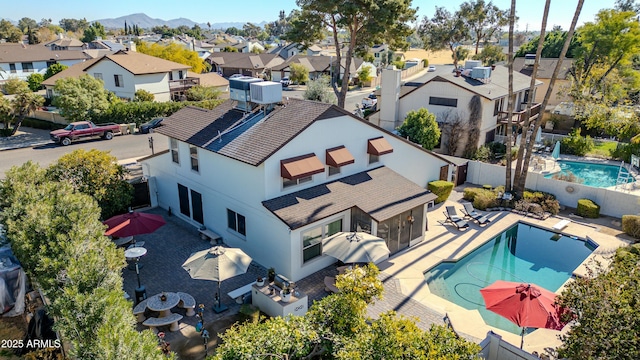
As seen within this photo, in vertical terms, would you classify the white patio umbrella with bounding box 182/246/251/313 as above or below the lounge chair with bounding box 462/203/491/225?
above

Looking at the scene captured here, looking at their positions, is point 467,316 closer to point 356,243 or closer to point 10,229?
point 356,243

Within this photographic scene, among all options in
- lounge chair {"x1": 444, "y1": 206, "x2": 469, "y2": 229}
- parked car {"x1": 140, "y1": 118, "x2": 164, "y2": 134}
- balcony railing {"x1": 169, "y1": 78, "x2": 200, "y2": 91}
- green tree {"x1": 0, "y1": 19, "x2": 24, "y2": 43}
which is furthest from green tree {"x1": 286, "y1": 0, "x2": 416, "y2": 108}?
green tree {"x1": 0, "y1": 19, "x2": 24, "y2": 43}

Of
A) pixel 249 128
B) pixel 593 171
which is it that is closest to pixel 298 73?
pixel 593 171

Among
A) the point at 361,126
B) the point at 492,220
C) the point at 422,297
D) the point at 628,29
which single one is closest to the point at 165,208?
the point at 361,126

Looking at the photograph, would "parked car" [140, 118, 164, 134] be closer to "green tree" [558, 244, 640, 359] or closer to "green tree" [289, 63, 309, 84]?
"green tree" [558, 244, 640, 359]

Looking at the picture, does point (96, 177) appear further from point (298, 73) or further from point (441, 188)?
point (298, 73)

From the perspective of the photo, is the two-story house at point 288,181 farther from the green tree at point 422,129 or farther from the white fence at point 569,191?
the white fence at point 569,191

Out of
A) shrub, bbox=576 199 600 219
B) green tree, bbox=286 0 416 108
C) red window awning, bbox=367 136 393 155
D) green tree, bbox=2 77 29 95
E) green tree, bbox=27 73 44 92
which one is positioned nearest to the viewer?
red window awning, bbox=367 136 393 155
